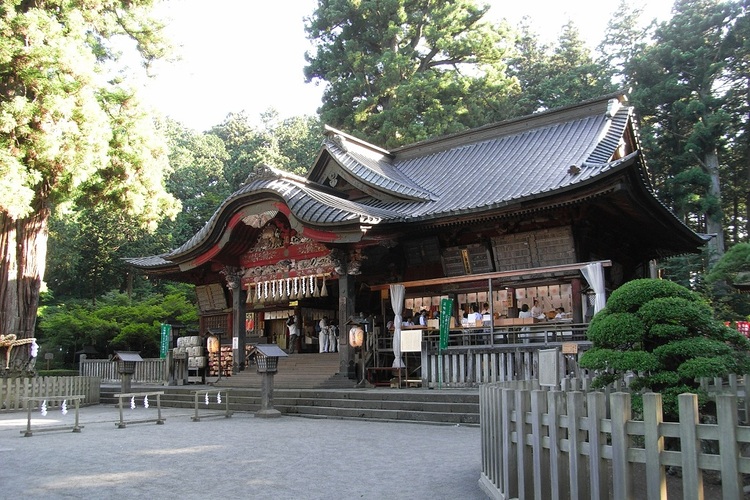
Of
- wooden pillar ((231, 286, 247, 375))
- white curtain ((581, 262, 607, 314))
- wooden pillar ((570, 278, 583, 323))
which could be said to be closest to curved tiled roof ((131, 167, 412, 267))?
wooden pillar ((231, 286, 247, 375))

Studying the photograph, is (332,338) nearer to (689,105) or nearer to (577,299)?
(577,299)

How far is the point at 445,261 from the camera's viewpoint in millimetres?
17328

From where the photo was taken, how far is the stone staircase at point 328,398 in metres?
11.9

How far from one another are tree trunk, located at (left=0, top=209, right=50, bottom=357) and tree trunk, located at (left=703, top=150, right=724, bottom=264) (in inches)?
1054

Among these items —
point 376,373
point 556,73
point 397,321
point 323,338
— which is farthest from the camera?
point 556,73

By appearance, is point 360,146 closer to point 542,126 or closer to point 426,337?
point 542,126

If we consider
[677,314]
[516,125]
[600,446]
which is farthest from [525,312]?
[600,446]

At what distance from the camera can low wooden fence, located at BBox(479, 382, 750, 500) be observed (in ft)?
10.7

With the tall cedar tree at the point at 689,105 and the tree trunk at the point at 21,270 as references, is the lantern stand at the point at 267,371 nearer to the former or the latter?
the tree trunk at the point at 21,270

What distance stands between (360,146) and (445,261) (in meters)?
7.59

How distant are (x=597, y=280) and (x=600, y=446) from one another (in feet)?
34.8

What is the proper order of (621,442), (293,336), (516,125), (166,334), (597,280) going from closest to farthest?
1. (621,442)
2. (597,280)
3. (293,336)
4. (166,334)
5. (516,125)

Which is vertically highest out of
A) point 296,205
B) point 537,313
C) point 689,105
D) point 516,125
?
point 689,105

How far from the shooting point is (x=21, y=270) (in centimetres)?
1841
